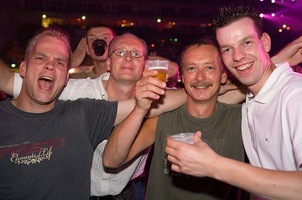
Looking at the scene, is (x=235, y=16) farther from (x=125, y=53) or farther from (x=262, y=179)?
(x=262, y=179)

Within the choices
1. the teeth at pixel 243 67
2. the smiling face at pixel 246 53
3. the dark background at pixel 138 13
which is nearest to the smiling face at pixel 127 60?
the smiling face at pixel 246 53

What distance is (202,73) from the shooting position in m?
2.76

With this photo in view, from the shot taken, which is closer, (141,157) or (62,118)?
(62,118)

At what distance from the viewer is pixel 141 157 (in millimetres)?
2986

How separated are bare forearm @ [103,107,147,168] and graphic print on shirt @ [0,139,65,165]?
48 centimetres

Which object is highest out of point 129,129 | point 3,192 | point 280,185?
point 129,129

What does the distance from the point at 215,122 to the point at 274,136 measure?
667 millimetres

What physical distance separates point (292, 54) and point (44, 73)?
2236 millimetres

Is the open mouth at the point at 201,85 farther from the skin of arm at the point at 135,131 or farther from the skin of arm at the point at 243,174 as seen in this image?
the skin of arm at the point at 243,174

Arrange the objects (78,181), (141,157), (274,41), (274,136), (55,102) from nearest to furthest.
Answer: (274,136) → (78,181) → (55,102) → (141,157) → (274,41)

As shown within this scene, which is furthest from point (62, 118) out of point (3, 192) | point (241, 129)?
point (241, 129)

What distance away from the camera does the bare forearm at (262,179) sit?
5.35 ft

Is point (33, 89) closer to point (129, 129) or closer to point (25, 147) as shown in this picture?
point (25, 147)

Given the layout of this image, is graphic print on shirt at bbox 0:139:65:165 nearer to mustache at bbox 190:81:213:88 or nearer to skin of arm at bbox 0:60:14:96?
skin of arm at bbox 0:60:14:96
